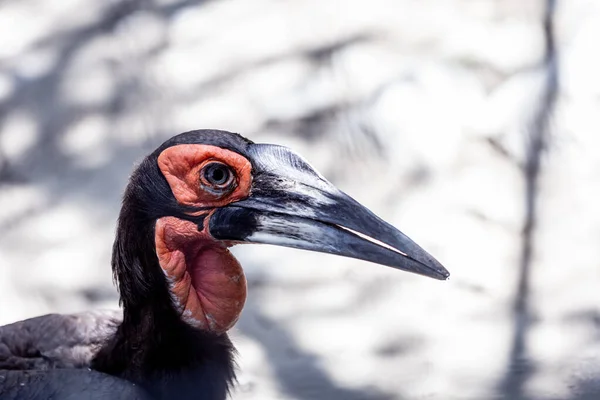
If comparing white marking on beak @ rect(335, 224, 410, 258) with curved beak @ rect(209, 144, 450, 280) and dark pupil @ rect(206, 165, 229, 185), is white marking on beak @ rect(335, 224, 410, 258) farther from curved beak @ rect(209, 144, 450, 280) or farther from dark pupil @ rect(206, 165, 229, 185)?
dark pupil @ rect(206, 165, 229, 185)

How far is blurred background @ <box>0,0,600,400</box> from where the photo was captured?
7.93ft

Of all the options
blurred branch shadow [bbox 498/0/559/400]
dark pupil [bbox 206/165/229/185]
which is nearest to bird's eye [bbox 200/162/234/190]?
dark pupil [bbox 206/165/229/185]

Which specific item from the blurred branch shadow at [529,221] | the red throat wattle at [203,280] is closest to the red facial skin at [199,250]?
the red throat wattle at [203,280]

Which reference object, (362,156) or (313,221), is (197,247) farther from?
(362,156)

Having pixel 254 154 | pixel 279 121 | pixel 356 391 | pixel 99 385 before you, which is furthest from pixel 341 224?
pixel 279 121

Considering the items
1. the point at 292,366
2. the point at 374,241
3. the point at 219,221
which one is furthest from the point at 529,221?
the point at 219,221

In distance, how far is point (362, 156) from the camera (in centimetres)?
269

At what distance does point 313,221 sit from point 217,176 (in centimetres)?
18

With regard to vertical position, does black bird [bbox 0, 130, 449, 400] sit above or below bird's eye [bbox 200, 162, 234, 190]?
below

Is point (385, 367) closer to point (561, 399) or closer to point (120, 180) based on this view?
point (561, 399)

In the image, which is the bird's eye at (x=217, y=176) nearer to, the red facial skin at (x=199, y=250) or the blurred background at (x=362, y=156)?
the red facial skin at (x=199, y=250)

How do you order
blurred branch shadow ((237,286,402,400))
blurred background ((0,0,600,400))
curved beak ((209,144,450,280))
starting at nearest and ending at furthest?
1. curved beak ((209,144,450,280))
2. blurred branch shadow ((237,286,402,400))
3. blurred background ((0,0,600,400))

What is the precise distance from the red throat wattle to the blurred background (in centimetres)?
65

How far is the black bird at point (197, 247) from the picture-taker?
1.59 meters
